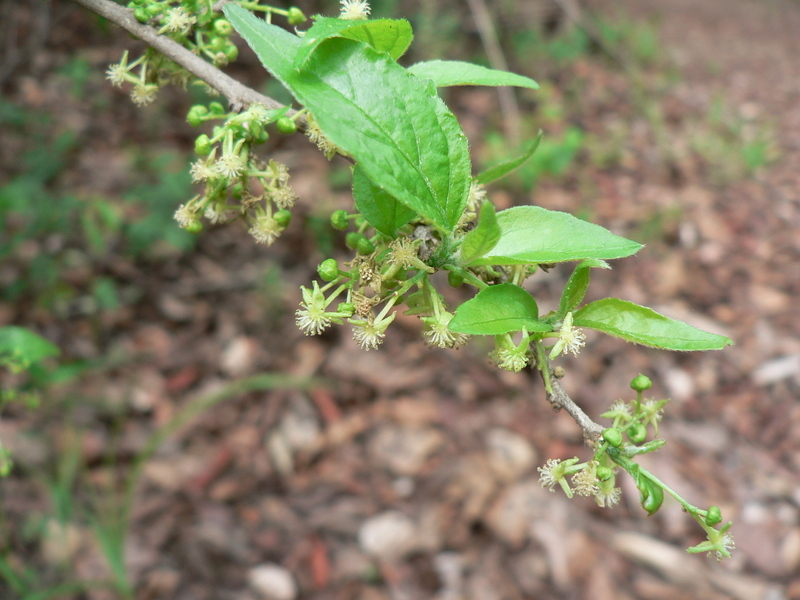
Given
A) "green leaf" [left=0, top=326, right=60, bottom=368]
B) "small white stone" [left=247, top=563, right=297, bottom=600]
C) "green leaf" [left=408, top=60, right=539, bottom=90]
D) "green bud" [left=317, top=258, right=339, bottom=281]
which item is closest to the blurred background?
"small white stone" [left=247, top=563, right=297, bottom=600]

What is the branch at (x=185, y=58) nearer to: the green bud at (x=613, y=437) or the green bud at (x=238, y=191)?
the green bud at (x=238, y=191)

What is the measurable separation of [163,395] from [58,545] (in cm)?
69

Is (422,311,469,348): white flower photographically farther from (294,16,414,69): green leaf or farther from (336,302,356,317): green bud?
(294,16,414,69): green leaf

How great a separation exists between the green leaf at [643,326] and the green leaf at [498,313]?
0.06 meters

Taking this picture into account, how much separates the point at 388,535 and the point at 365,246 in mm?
1808

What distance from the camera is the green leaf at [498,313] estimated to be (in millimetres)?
669

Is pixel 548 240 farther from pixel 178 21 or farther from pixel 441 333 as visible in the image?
pixel 178 21

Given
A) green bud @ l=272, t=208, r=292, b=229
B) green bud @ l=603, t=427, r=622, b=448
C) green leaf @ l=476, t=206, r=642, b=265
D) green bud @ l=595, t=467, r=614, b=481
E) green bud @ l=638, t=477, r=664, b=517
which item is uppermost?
green leaf @ l=476, t=206, r=642, b=265

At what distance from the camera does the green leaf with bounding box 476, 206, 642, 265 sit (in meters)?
0.68

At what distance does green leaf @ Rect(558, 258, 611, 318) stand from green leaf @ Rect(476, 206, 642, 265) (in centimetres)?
5

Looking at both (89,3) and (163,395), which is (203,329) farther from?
(89,3)

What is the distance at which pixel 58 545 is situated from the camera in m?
2.17

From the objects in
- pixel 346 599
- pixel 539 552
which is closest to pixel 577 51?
pixel 539 552

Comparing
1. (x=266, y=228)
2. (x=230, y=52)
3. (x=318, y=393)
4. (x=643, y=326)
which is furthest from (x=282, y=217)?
(x=318, y=393)
